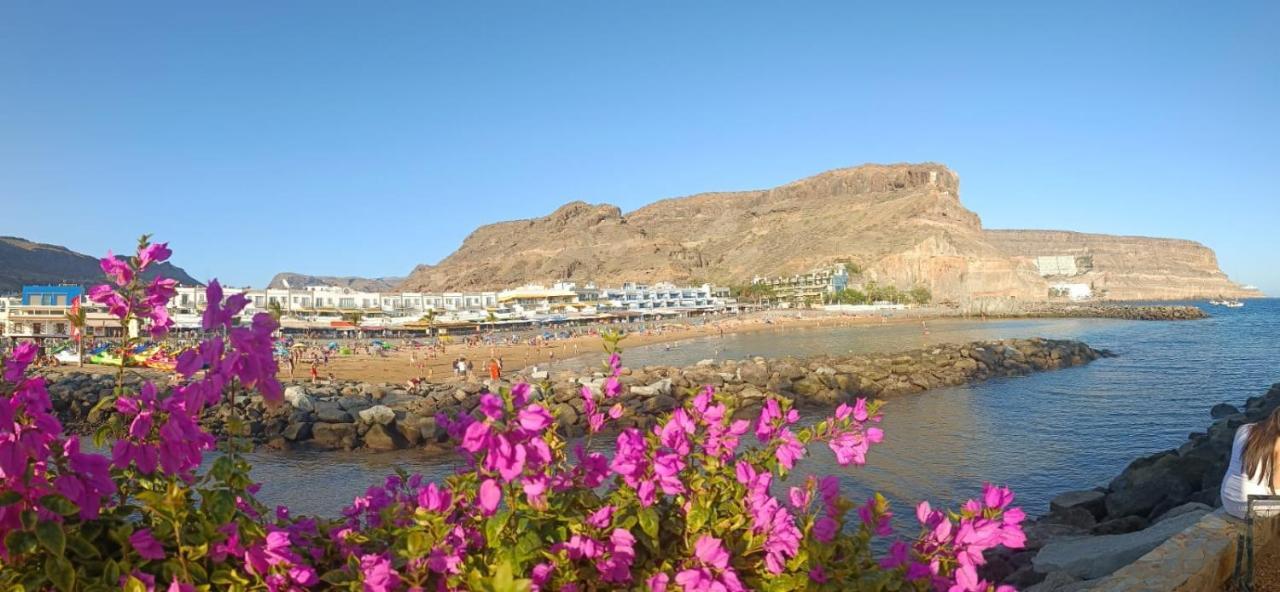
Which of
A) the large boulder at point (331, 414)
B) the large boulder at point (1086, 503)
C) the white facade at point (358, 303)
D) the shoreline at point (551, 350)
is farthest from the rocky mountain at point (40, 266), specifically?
the large boulder at point (1086, 503)

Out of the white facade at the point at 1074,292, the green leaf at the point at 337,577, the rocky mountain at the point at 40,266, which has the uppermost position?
the rocky mountain at the point at 40,266

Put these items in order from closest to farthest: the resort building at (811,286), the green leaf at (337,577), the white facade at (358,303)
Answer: the green leaf at (337,577) < the white facade at (358,303) < the resort building at (811,286)

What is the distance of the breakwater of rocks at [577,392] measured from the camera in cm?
1842

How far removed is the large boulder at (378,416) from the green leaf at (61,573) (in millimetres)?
18068

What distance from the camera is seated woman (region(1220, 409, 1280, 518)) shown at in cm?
516

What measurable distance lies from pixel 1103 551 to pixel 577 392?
17015 mm

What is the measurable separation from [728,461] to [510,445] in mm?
1116

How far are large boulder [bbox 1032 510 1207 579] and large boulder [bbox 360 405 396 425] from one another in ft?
53.4

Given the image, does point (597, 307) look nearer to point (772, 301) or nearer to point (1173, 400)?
point (772, 301)

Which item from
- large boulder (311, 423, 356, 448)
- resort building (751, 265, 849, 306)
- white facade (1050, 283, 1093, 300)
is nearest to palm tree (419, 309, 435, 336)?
large boulder (311, 423, 356, 448)

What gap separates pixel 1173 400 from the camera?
2450 centimetres

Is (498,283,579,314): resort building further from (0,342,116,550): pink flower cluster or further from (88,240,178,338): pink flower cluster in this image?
(0,342,116,550): pink flower cluster

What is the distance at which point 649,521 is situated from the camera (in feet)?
6.85

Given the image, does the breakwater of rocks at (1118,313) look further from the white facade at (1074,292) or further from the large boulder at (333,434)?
the large boulder at (333,434)
